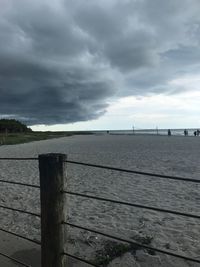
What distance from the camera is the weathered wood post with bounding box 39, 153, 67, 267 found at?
3.40 metres

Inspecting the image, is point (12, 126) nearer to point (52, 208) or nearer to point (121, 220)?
point (121, 220)

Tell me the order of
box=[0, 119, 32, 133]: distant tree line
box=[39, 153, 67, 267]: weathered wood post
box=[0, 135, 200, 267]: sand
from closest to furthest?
1. box=[39, 153, 67, 267]: weathered wood post
2. box=[0, 135, 200, 267]: sand
3. box=[0, 119, 32, 133]: distant tree line

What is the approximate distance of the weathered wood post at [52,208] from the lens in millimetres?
3400

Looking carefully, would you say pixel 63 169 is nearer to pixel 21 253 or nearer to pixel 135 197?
pixel 21 253

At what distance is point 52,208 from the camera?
11.4ft

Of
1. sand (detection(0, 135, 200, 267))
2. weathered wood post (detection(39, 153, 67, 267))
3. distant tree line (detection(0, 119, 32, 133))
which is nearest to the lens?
weathered wood post (detection(39, 153, 67, 267))

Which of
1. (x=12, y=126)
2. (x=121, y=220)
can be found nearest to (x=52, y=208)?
(x=121, y=220)

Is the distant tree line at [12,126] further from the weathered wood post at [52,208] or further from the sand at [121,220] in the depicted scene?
the weathered wood post at [52,208]

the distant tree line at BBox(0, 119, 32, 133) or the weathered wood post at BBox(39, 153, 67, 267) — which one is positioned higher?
the distant tree line at BBox(0, 119, 32, 133)

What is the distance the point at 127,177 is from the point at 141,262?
10103 mm

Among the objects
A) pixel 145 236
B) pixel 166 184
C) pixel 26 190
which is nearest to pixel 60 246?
pixel 145 236

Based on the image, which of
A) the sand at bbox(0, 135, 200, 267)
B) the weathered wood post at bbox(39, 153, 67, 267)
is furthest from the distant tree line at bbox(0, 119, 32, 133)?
the weathered wood post at bbox(39, 153, 67, 267)

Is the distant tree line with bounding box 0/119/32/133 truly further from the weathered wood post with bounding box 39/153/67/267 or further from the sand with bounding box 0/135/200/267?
the weathered wood post with bounding box 39/153/67/267

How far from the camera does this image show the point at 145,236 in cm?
719
